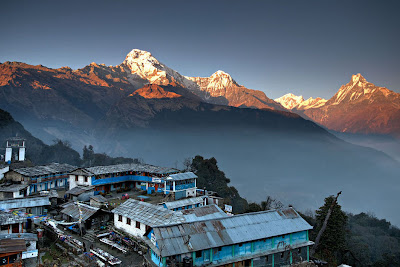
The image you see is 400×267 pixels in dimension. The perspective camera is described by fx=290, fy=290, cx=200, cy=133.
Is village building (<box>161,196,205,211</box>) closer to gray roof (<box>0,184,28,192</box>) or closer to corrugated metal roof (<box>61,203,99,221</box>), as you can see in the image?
corrugated metal roof (<box>61,203,99,221</box>)

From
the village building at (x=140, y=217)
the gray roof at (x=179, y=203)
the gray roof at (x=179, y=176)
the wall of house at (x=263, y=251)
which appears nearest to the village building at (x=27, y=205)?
the village building at (x=140, y=217)

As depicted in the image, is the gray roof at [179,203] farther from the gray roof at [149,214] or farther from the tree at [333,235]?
the tree at [333,235]

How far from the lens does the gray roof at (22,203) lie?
26766 mm

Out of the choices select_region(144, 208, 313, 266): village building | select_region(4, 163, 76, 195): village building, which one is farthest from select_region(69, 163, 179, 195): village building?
select_region(144, 208, 313, 266): village building

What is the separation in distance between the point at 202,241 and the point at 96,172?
86.8 feet

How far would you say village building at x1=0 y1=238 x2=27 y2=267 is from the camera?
53.2 feet

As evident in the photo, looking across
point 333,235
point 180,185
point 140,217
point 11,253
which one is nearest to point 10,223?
point 11,253

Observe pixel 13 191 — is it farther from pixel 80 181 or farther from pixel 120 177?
pixel 120 177

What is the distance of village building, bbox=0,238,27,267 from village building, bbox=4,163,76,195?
2346 centimetres

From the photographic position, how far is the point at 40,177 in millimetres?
41000

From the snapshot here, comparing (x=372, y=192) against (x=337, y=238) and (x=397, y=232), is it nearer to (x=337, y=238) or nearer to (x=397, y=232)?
(x=397, y=232)

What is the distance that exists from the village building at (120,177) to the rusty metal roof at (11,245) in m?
21.2

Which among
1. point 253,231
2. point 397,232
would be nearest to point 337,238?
point 253,231

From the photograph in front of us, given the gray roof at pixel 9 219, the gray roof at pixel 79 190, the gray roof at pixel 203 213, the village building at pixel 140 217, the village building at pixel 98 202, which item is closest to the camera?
the gray roof at pixel 9 219
